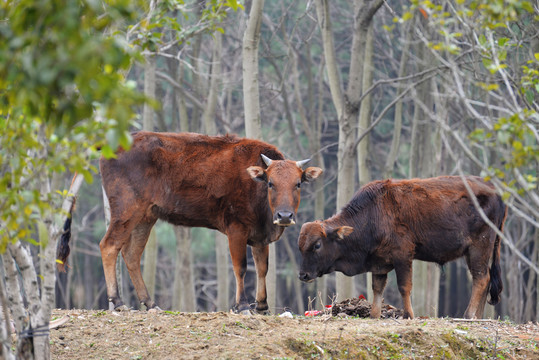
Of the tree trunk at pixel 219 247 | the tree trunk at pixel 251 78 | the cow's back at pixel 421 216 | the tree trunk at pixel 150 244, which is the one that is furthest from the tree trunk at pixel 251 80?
the tree trunk at pixel 219 247

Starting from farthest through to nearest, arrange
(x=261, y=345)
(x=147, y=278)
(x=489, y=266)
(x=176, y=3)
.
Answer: (x=147, y=278), (x=489, y=266), (x=176, y=3), (x=261, y=345)

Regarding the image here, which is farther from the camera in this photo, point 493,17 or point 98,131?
point 493,17

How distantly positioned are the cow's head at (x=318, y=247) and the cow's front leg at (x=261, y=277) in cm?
52

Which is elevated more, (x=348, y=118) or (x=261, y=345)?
(x=348, y=118)

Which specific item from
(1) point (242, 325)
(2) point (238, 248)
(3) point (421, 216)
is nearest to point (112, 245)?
(2) point (238, 248)

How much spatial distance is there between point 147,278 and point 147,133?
584cm

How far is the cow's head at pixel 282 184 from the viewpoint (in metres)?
8.59

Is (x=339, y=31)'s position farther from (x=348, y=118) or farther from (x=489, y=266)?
(x=489, y=266)

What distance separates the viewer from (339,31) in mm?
24484

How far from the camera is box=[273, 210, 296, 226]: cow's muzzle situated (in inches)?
334

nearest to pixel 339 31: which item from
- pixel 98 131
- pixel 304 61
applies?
pixel 304 61

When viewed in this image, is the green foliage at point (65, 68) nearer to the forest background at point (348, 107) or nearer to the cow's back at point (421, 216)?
the forest background at point (348, 107)

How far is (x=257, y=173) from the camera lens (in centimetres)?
905

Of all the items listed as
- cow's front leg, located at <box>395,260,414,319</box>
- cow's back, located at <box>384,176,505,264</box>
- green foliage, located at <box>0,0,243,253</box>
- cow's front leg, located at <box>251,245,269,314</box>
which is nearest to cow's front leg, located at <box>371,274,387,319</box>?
cow's front leg, located at <box>395,260,414,319</box>
